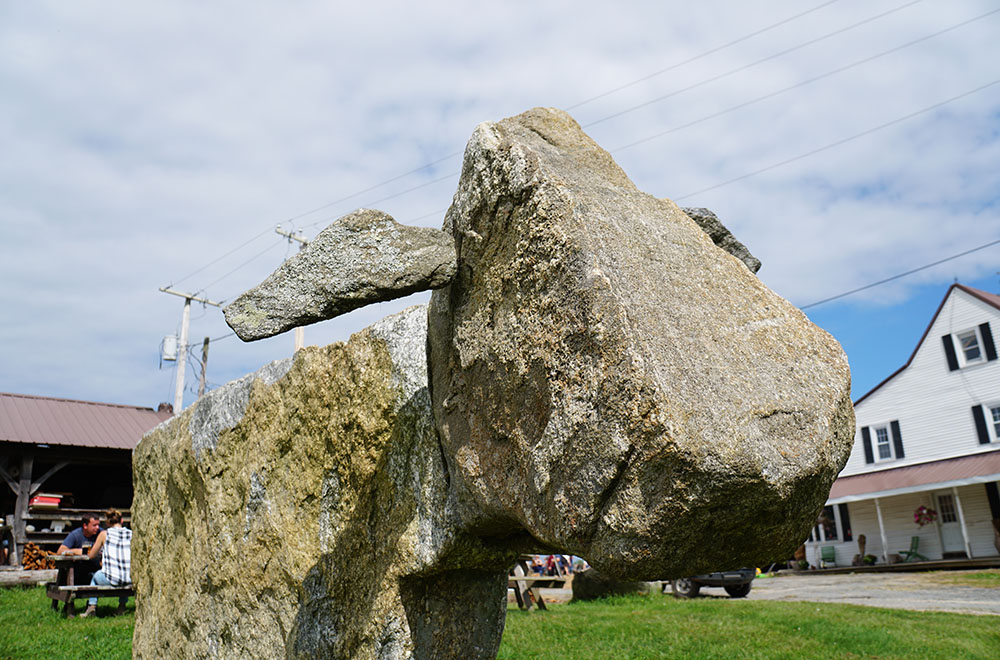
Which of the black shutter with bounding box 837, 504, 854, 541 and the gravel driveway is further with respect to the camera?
the black shutter with bounding box 837, 504, 854, 541

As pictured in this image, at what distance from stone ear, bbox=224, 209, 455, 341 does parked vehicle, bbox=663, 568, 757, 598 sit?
11596mm

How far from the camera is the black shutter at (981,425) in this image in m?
22.0

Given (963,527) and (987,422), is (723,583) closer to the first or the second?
(963,527)

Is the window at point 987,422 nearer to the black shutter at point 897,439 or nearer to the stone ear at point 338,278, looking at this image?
the black shutter at point 897,439

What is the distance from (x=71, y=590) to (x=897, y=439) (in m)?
23.8

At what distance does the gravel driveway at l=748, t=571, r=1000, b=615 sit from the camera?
11.2 metres

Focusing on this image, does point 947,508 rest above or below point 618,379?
below

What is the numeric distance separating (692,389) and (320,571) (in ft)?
6.73

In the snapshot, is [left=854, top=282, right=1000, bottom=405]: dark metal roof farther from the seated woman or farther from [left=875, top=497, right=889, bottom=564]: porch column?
the seated woman

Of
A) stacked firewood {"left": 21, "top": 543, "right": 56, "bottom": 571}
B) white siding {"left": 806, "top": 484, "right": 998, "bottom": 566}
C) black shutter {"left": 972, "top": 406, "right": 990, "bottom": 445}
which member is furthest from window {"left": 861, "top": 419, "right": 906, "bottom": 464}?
stacked firewood {"left": 21, "top": 543, "right": 56, "bottom": 571}

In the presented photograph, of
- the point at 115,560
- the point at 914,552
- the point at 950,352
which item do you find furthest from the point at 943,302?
the point at 115,560

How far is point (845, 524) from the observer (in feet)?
85.4

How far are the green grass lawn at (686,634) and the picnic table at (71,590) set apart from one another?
0.21 metres

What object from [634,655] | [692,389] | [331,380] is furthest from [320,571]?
[634,655]
